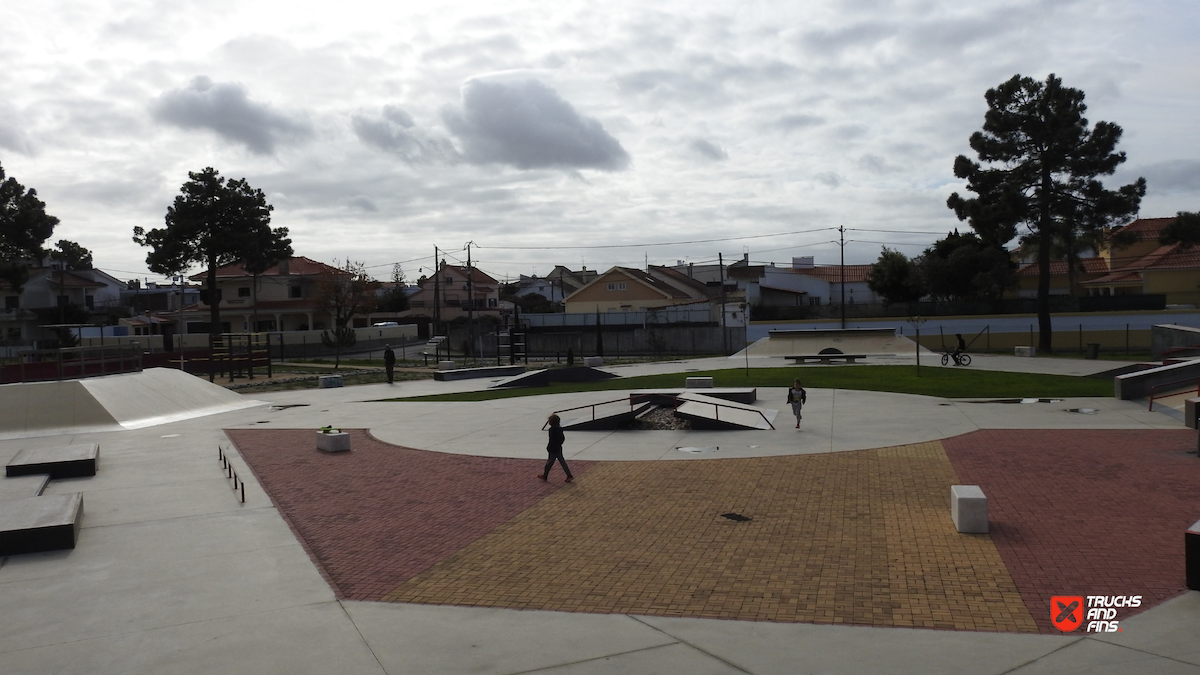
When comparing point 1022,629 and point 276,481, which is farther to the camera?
point 276,481

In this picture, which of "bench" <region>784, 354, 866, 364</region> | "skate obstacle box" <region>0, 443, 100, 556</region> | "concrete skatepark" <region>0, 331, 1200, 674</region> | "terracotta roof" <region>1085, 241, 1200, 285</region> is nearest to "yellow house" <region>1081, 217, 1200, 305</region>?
"terracotta roof" <region>1085, 241, 1200, 285</region>

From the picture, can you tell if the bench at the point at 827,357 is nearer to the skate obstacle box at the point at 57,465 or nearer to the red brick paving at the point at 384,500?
the red brick paving at the point at 384,500

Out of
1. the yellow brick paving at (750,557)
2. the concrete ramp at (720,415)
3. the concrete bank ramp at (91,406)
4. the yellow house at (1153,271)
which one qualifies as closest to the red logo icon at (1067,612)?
the yellow brick paving at (750,557)

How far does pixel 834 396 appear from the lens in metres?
28.5

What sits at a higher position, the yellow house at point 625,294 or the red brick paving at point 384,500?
the yellow house at point 625,294

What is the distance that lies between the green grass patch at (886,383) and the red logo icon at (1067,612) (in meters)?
19.7

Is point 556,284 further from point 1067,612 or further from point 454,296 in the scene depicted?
point 1067,612

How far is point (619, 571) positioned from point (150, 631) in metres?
4.99

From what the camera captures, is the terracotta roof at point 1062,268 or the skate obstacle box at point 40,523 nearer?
the skate obstacle box at point 40,523

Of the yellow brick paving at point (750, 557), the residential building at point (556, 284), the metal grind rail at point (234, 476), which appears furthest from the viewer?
the residential building at point (556, 284)

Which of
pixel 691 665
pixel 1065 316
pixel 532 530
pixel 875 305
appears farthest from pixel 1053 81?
pixel 691 665

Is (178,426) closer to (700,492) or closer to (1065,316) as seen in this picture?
(700,492)

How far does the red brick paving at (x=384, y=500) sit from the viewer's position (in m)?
11.0

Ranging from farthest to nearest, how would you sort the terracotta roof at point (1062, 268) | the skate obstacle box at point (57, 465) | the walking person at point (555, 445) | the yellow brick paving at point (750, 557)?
the terracotta roof at point (1062, 268), the skate obstacle box at point (57, 465), the walking person at point (555, 445), the yellow brick paving at point (750, 557)
